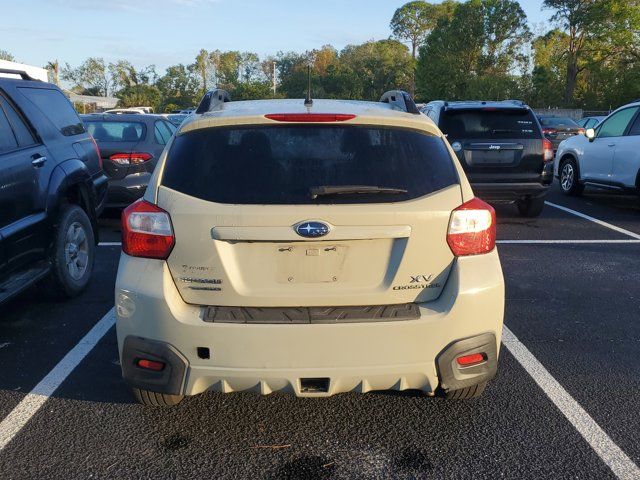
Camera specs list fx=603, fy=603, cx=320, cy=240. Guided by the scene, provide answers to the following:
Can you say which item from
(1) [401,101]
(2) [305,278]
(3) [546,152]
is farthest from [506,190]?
(2) [305,278]

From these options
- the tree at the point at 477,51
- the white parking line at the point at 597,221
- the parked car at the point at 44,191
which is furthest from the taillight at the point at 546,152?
the tree at the point at 477,51

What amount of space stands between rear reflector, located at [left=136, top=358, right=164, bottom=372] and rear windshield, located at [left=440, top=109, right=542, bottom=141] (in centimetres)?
652

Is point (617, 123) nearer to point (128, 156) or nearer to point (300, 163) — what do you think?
point (128, 156)

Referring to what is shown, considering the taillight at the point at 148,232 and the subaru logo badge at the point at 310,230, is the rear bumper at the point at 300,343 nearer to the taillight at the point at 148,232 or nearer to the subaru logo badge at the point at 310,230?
the taillight at the point at 148,232

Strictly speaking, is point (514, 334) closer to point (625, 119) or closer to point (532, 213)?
point (532, 213)

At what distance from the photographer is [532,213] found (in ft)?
30.2

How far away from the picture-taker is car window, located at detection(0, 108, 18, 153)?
14.6 ft

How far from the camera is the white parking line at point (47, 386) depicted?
3.18 meters

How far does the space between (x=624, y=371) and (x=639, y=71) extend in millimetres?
51050

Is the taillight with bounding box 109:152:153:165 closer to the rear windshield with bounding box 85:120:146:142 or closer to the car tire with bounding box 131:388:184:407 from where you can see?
the rear windshield with bounding box 85:120:146:142

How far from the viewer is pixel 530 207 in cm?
912

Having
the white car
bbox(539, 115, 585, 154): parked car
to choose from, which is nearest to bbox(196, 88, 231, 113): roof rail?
the white car

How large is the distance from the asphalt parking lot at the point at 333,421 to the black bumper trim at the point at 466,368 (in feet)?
1.17

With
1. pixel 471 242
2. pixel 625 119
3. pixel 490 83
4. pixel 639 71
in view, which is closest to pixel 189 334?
pixel 471 242
